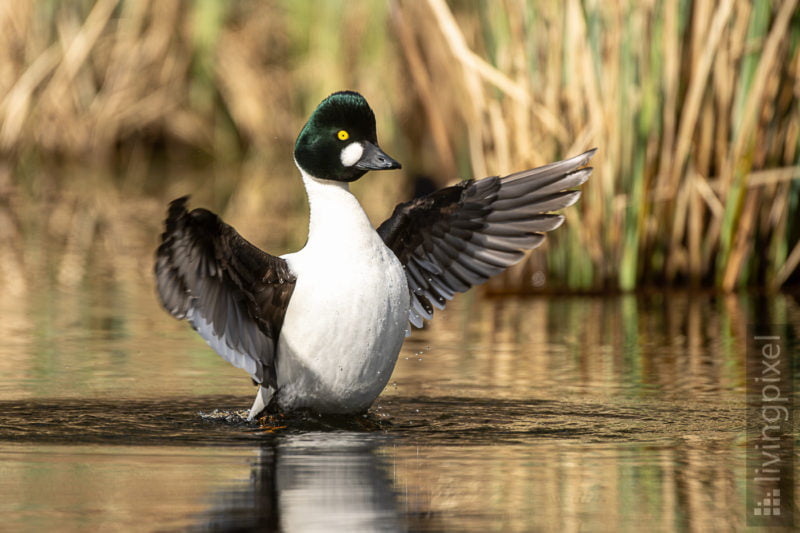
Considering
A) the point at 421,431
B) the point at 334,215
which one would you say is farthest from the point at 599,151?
the point at 421,431

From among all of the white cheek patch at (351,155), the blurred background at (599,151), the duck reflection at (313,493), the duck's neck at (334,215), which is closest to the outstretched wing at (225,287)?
the duck's neck at (334,215)

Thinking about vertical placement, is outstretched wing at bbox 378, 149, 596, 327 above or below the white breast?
above

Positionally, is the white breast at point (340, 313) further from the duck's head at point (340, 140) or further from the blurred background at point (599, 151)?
the blurred background at point (599, 151)

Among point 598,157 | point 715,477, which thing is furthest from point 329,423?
point 598,157

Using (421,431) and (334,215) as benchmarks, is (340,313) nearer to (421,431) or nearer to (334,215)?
(334,215)

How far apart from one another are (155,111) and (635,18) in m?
10.5

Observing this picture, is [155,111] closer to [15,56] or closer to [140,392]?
[15,56]

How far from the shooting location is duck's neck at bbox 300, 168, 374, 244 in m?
5.45

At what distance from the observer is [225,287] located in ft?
18.2

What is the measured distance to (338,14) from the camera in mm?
17328

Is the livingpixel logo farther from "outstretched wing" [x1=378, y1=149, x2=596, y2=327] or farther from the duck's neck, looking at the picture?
the duck's neck

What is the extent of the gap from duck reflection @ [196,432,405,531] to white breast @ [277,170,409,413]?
0.55 metres

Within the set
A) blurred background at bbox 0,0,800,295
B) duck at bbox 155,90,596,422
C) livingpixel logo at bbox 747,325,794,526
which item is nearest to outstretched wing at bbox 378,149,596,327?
duck at bbox 155,90,596,422

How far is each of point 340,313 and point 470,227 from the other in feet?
3.53
